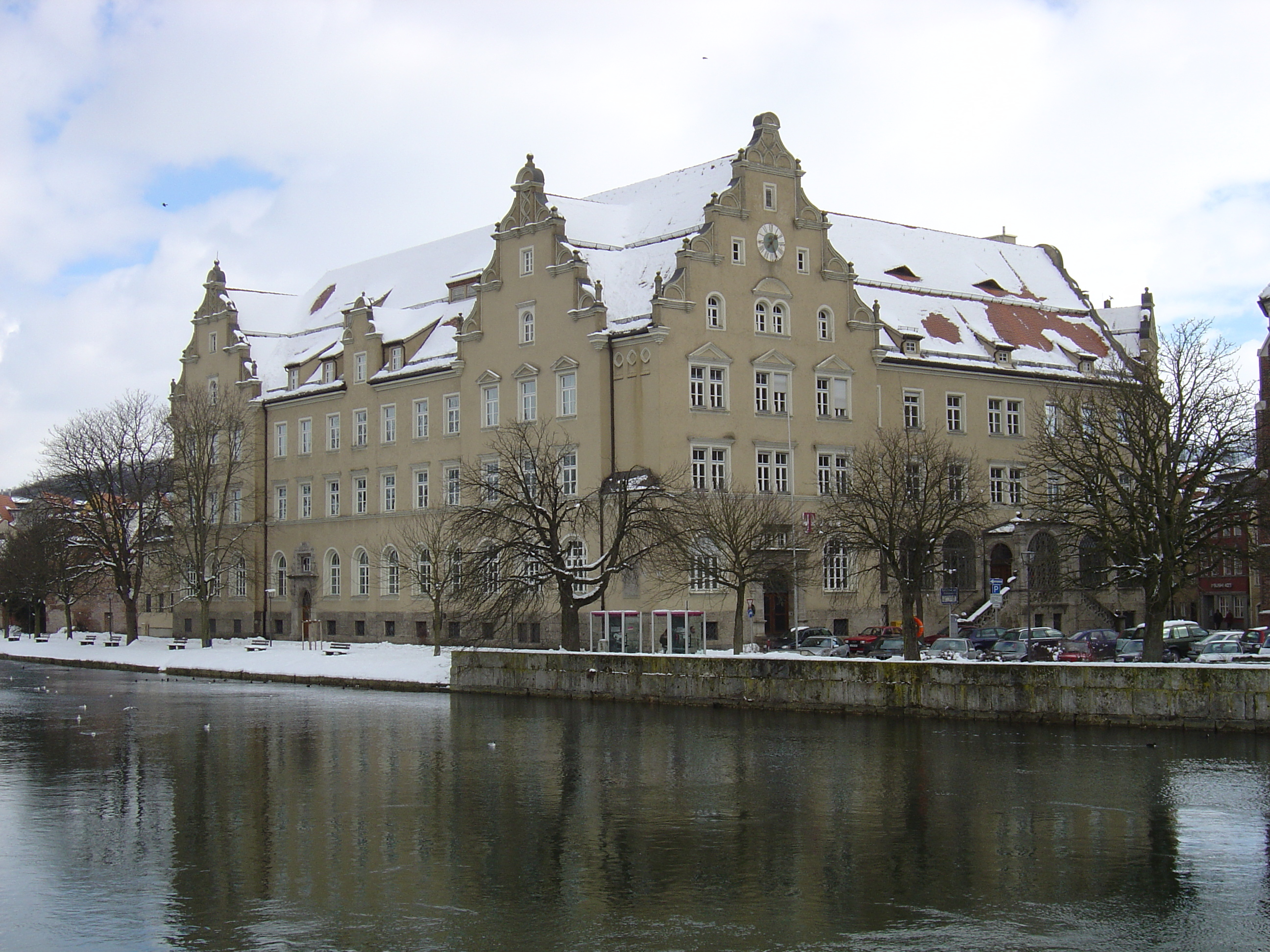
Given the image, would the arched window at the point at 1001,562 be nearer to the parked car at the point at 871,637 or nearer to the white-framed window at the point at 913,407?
the white-framed window at the point at 913,407

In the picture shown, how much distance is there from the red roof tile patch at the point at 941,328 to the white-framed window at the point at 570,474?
835 inches

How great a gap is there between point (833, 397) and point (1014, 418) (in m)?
13.1

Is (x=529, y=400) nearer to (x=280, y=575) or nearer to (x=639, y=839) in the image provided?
(x=280, y=575)

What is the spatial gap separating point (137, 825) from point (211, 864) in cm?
377

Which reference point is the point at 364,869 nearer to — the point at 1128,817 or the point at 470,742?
the point at 1128,817

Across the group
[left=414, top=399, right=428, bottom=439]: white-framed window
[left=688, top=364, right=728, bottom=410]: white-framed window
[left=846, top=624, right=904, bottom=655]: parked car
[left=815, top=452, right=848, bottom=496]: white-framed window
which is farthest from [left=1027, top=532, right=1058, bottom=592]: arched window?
[left=414, top=399, right=428, bottom=439]: white-framed window

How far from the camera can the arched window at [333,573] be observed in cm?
8481

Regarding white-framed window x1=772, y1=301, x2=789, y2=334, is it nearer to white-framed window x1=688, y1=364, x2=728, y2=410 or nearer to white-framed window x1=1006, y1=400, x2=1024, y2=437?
white-framed window x1=688, y1=364, x2=728, y2=410

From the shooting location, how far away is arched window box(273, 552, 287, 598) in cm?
8912

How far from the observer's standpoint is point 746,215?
228 ft

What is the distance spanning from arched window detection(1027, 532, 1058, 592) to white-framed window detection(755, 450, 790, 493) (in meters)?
11.6

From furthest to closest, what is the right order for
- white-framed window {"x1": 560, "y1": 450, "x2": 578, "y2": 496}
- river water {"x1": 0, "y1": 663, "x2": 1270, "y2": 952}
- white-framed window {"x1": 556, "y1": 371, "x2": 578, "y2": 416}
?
white-framed window {"x1": 556, "y1": 371, "x2": 578, "y2": 416} → white-framed window {"x1": 560, "y1": 450, "x2": 578, "y2": 496} → river water {"x1": 0, "y1": 663, "x2": 1270, "y2": 952}

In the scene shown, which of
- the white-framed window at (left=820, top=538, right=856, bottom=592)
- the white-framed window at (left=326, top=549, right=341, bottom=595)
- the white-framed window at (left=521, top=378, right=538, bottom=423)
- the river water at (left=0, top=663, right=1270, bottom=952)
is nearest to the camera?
the river water at (left=0, top=663, right=1270, bottom=952)

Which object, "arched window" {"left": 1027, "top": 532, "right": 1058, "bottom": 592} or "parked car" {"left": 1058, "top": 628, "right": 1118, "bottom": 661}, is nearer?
"arched window" {"left": 1027, "top": 532, "right": 1058, "bottom": 592}
